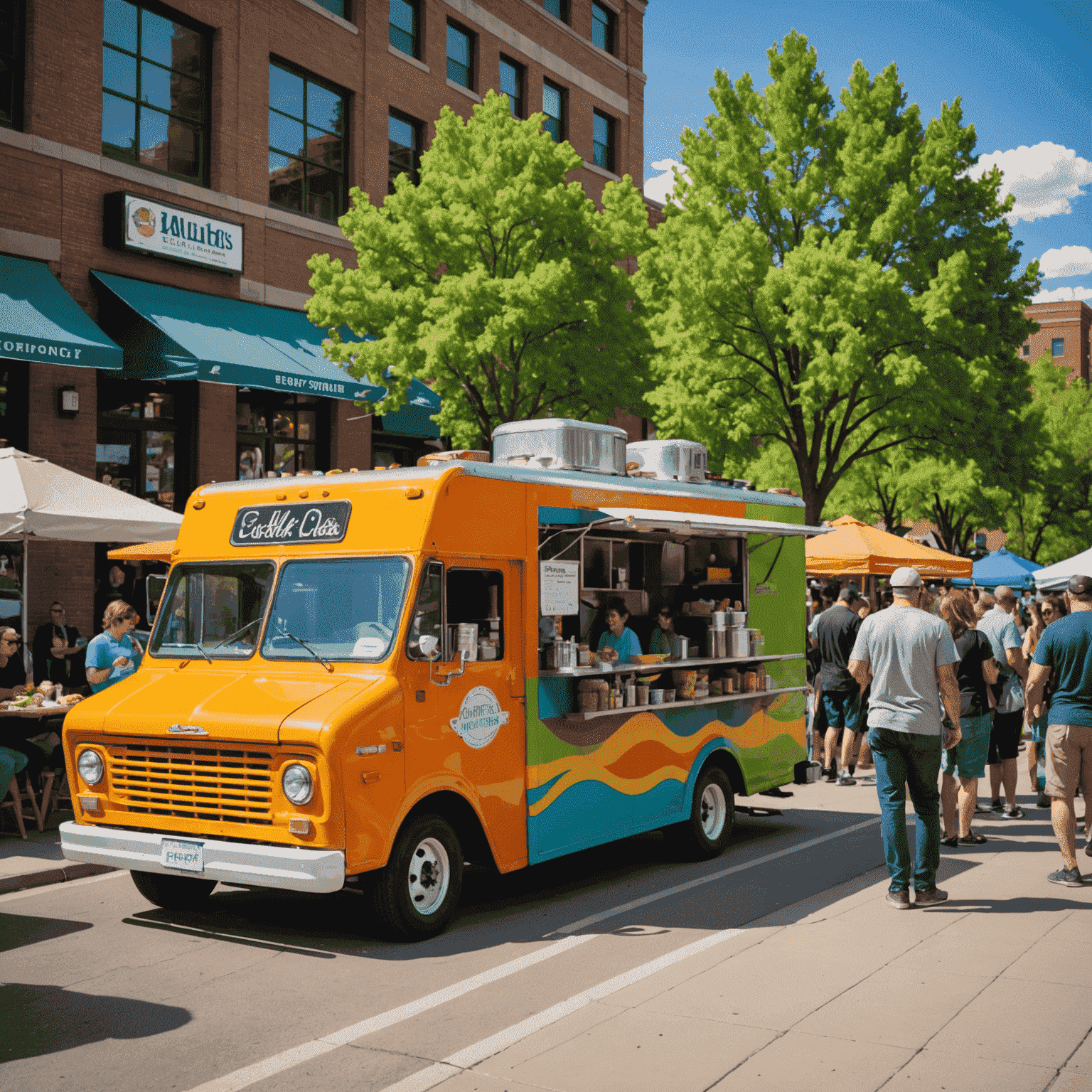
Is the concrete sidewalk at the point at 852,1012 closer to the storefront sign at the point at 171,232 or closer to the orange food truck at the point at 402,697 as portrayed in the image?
the orange food truck at the point at 402,697

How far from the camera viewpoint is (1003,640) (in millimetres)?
10742

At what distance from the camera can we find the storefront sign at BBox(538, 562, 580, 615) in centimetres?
794

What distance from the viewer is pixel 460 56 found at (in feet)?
83.5

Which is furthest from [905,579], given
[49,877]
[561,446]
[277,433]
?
[277,433]

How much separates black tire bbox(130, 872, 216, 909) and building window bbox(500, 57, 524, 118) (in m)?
22.5

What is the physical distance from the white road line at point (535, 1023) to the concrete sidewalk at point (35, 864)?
359 cm

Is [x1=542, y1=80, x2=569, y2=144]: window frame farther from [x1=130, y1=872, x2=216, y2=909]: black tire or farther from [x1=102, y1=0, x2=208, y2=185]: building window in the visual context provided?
[x1=130, y1=872, x2=216, y2=909]: black tire

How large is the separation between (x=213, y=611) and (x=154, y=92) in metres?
14.3

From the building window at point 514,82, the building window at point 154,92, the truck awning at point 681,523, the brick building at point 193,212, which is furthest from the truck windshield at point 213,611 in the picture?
the building window at point 514,82

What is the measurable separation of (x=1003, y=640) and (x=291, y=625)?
262 inches

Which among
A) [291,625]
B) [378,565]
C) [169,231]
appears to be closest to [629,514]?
[378,565]

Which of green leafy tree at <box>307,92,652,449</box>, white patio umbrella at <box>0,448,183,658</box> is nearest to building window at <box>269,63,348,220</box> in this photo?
green leafy tree at <box>307,92,652,449</box>

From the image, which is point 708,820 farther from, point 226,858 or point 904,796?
point 226,858

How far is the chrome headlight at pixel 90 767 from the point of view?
7.07 m
